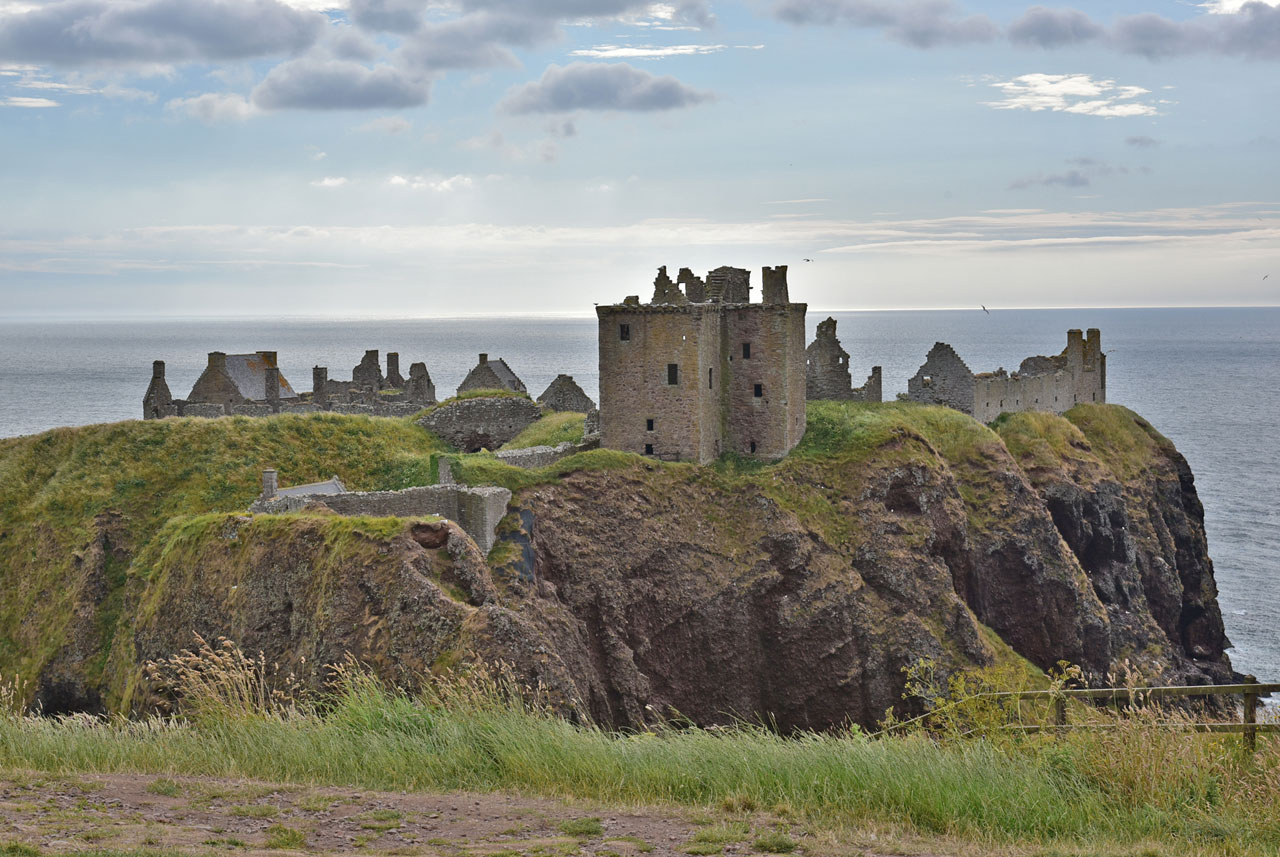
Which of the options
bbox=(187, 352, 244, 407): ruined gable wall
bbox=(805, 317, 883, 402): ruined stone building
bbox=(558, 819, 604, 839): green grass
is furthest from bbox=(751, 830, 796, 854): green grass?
bbox=(187, 352, 244, 407): ruined gable wall

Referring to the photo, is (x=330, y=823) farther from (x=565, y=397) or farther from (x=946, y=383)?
(x=946, y=383)

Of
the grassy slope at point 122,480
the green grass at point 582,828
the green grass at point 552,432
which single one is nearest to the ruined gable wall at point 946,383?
the green grass at point 552,432

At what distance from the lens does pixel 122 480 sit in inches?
1554

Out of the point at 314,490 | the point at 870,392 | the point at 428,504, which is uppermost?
the point at 870,392

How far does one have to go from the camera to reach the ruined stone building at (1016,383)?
56844mm

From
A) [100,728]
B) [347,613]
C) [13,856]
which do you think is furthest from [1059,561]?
[13,856]

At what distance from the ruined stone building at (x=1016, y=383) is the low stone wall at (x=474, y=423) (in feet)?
67.3

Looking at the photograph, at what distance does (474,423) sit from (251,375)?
21.7m

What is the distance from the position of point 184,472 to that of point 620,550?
1544cm

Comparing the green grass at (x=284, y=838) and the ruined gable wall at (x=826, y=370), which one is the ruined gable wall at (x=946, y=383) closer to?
the ruined gable wall at (x=826, y=370)

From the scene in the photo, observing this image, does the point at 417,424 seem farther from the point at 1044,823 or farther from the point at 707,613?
the point at 1044,823

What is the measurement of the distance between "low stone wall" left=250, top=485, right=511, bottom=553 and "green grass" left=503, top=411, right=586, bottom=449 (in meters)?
10.6

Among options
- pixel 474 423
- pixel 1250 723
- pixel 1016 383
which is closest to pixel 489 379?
pixel 474 423

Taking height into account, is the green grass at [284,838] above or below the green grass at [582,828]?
above
